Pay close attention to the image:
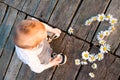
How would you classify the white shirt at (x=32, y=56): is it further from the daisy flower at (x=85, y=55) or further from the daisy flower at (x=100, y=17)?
the daisy flower at (x=100, y=17)

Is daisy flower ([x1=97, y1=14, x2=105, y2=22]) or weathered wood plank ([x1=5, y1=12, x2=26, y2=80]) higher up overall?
daisy flower ([x1=97, y1=14, x2=105, y2=22])

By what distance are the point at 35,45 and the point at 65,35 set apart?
50cm

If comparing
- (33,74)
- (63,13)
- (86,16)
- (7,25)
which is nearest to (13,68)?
(33,74)

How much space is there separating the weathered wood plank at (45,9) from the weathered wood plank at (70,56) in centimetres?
25

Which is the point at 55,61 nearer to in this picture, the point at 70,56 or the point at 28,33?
the point at 70,56

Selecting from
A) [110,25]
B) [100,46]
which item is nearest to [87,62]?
[100,46]

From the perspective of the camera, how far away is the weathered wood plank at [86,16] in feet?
7.91

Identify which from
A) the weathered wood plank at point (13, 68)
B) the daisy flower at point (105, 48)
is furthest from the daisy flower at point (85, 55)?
the weathered wood plank at point (13, 68)

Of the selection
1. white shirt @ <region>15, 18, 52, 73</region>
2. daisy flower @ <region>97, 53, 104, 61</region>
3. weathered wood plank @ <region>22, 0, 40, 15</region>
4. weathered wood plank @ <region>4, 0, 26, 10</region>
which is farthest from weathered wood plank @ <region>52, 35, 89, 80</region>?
weathered wood plank @ <region>4, 0, 26, 10</region>

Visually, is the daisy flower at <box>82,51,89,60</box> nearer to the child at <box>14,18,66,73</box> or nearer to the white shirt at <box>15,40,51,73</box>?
the child at <box>14,18,66,73</box>

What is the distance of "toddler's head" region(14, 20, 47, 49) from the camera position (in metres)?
1.94

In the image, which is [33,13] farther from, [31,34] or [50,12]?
[31,34]

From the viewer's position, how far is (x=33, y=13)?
2609mm

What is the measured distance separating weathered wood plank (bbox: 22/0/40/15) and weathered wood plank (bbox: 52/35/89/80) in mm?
372
